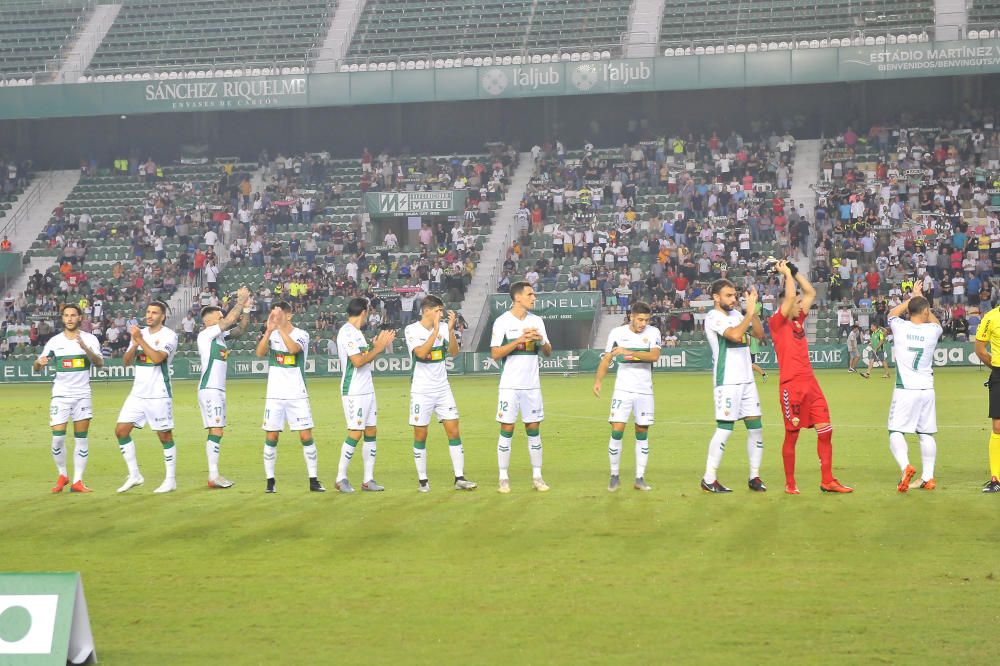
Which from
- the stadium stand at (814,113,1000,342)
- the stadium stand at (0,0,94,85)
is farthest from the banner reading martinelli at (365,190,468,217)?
the stadium stand at (0,0,94,85)

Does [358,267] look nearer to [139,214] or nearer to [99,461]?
[139,214]

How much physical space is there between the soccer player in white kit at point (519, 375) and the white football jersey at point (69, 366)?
5499 millimetres

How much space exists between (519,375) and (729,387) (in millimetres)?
2534

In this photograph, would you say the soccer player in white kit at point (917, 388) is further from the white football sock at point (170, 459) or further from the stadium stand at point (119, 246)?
the stadium stand at point (119, 246)

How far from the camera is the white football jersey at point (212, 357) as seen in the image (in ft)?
50.9

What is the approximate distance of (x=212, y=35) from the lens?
56.3m

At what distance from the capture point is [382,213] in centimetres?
4962

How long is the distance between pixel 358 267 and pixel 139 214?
11.9 m

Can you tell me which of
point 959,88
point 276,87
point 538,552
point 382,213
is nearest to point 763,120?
point 959,88

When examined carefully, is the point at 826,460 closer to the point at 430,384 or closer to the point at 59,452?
the point at 430,384

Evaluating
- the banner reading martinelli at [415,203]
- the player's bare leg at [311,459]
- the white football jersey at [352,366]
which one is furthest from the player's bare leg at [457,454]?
the banner reading martinelli at [415,203]

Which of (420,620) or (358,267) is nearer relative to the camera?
(420,620)

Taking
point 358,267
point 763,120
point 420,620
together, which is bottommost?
point 420,620

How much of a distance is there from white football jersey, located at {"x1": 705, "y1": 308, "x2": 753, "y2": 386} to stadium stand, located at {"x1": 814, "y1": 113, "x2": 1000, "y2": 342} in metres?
27.0
